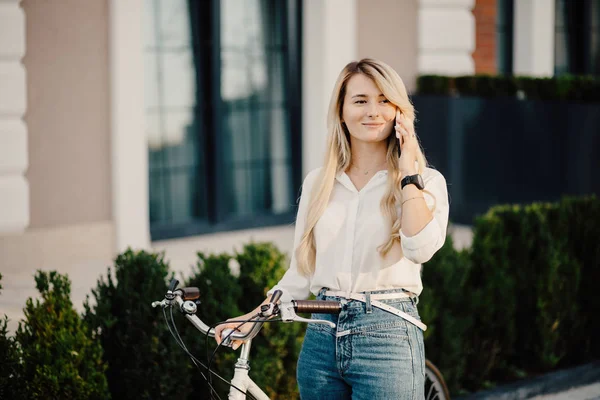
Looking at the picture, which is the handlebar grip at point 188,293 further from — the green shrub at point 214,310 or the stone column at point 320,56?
the stone column at point 320,56

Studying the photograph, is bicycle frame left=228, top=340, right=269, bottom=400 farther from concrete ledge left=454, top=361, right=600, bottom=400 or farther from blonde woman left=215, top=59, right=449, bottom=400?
concrete ledge left=454, top=361, right=600, bottom=400

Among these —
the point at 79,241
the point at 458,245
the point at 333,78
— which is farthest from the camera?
the point at 333,78

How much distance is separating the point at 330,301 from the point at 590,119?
7.44 m

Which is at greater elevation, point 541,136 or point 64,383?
point 541,136

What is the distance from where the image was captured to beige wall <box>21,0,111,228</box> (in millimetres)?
8750

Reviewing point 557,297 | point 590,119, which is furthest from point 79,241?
point 590,119

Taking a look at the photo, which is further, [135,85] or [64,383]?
[135,85]

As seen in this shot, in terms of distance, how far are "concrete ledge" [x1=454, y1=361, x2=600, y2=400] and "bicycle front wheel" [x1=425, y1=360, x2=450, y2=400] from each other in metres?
1.12

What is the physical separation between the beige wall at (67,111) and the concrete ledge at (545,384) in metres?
4.13

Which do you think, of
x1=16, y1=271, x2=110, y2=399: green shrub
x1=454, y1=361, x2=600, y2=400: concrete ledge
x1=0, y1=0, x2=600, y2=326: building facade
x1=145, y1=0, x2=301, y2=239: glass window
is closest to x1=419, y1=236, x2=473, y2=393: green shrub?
x1=454, y1=361, x2=600, y2=400: concrete ledge

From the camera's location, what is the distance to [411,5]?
1141 centimetres


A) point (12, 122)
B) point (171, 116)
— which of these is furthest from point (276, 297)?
point (171, 116)

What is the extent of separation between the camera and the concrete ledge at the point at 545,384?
648 centimetres

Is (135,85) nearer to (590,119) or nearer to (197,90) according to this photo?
(197,90)
